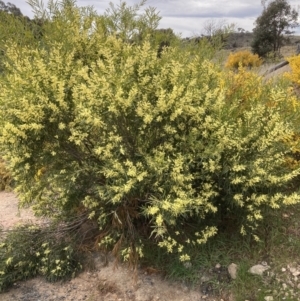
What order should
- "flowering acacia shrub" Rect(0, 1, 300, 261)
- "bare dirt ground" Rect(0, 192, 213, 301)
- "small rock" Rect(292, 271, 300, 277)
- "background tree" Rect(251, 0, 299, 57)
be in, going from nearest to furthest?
1. "flowering acacia shrub" Rect(0, 1, 300, 261)
2. "small rock" Rect(292, 271, 300, 277)
3. "bare dirt ground" Rect(0, 192, 213, 301)
4. "background tree" Rect(251, 0, 299, 57)

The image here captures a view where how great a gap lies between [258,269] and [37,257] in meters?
2.13

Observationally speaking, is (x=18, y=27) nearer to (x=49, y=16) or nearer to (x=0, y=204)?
(x=49, y=16)

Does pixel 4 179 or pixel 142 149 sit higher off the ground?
pixel 142 149

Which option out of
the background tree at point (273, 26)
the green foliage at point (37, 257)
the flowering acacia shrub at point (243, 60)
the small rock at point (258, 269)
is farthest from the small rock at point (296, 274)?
the background tree at point (273, 26)

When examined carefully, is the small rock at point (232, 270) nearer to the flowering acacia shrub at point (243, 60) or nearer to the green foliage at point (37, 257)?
the green foliage at point (37, 257)

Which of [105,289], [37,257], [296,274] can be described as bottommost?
[105,289]

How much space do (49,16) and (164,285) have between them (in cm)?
305

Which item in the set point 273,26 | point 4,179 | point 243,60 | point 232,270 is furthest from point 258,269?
point 273,26

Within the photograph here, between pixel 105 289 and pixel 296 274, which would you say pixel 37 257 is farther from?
pixel 296 274

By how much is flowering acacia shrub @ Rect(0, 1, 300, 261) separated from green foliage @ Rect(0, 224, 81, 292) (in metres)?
0.48

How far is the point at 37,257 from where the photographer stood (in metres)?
3.82

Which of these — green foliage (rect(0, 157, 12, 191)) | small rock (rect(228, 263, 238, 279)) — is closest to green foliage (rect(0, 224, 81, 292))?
small rock (rect(228, 263, 238, 279))

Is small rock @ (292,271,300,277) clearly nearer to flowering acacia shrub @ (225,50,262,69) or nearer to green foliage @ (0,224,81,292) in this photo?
green foliage @ (0,224,81,292)

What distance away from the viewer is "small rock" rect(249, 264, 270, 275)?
334 cm
